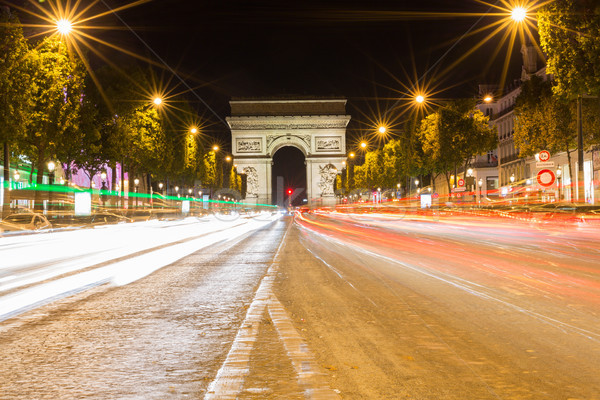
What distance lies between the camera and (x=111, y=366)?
438 centimetres

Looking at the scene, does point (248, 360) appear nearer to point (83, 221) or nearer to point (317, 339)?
point (317, 339)

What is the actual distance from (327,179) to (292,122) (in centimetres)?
993

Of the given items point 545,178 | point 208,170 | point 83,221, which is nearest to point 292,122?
point 208,170

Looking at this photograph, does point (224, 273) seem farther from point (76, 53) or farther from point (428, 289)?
point (76, 53)

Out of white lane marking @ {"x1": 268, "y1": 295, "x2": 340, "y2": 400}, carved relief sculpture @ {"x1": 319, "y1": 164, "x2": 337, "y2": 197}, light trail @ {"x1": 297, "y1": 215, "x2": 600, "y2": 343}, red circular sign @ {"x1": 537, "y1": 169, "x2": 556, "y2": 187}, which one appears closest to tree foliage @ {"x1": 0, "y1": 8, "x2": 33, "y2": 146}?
light trail @ {"x1": 297, "y1": 215, "x2": 600, "y2": 343}

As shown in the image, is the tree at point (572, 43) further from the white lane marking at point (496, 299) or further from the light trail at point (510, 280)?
the white lane marking at point (496, 299)

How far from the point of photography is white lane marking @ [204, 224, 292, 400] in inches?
147

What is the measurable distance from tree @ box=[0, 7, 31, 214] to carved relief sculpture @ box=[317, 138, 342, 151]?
69719 mm

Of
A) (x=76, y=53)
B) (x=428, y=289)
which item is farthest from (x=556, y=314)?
(x=76, y=53)

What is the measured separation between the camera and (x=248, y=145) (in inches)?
3784

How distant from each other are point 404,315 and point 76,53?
3178 cm

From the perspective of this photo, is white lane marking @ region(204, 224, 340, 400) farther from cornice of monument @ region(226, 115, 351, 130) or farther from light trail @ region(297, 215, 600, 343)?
cornice of monument @ region(226, 115, 351, 130)

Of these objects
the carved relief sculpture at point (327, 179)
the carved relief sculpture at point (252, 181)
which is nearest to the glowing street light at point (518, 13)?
the carved relief sculpture at point (327, 179)

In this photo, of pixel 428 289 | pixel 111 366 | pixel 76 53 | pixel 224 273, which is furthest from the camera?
pixel 76 53
